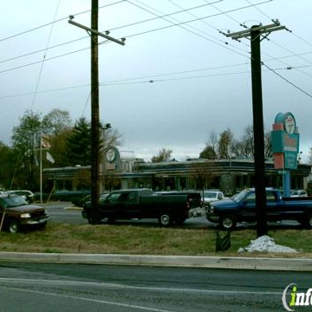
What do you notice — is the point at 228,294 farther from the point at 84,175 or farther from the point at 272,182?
the point at 272,182

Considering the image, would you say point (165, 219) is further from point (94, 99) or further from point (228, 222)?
point (94, 99)

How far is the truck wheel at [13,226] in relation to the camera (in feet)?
77.7

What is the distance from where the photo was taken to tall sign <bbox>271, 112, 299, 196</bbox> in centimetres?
2844

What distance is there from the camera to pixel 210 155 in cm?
10388

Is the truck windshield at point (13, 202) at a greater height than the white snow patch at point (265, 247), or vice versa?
the truck windshield at point (13, 202)

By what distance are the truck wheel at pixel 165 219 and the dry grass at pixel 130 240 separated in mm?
3729

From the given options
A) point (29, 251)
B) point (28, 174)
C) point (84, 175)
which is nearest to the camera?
point (29, 251)

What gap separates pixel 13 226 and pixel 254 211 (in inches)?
415

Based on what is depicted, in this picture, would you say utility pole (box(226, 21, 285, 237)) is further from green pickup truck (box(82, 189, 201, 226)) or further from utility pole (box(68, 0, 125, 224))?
green pickup truck (box(82, 189, 201, 226))

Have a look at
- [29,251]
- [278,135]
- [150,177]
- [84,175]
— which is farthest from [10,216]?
[150,177]

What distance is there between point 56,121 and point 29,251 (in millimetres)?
85883

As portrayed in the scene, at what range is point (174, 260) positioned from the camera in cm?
1439

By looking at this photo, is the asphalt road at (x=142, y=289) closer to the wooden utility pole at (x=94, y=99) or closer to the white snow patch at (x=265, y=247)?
the white snow patch at (x=265, y=247)

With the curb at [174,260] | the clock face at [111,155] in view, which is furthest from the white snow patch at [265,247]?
the clock face at [111,155]
